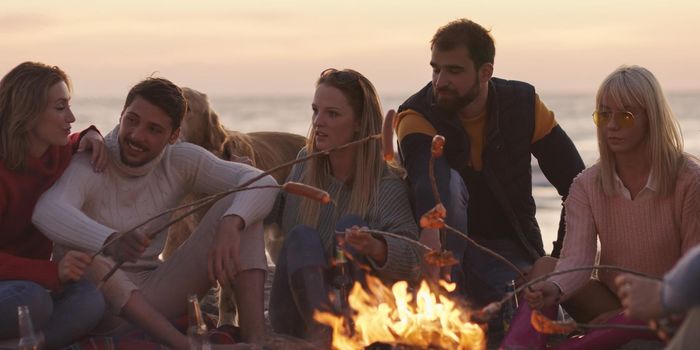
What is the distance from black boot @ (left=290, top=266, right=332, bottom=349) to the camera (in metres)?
6.00

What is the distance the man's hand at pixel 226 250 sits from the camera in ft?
20.1

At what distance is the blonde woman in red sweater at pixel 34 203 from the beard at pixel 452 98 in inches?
70.3

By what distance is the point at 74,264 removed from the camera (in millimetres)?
5824

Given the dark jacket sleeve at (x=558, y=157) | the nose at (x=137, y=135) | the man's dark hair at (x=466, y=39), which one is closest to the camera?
the nose at (x=137, y=135)

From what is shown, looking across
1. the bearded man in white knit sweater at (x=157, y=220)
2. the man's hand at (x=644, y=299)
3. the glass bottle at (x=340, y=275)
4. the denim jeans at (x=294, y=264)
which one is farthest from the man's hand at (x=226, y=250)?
the man's hand at (x=644, y=299)

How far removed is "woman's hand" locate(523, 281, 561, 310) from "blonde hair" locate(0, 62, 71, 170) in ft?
7.75

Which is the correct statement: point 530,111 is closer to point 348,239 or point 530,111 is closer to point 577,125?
point 348,239

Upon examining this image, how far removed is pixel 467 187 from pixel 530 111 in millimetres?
534

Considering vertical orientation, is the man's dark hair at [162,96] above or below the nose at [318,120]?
above

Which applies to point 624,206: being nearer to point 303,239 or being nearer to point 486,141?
point 486,141

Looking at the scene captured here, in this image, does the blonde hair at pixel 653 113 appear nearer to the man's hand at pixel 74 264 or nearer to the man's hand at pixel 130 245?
the man's hand at pixel 130 245

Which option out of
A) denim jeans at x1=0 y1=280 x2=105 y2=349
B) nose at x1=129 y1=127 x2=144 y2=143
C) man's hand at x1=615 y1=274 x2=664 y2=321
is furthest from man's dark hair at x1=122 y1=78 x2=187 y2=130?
man's hand at x1=615 y1=274 x2=664 y2=321

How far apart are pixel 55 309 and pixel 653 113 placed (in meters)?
2.82

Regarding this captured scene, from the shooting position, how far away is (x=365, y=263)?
241 inches
